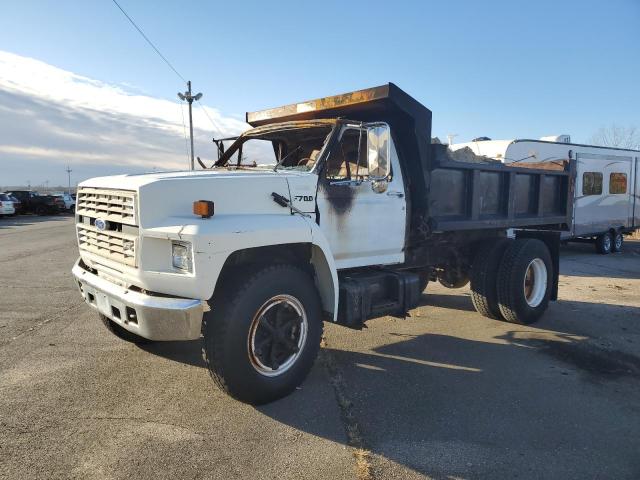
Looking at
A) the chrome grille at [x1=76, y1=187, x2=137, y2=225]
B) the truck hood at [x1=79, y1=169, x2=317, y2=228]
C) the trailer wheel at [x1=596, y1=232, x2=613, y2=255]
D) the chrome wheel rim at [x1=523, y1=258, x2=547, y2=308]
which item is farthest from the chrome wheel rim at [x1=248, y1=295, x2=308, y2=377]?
the trailer wheel at [x1=596, y1=232, x2=613, y2=255]

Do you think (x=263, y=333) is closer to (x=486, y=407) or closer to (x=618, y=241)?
(x=486, y=407)

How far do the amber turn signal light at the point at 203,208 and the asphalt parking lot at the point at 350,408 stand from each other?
152cm

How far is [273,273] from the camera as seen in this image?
3812mm

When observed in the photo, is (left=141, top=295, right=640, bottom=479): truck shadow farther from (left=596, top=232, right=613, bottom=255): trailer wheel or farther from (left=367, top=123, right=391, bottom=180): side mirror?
(left=596, top=232, right=613, bottom=255): trailer wheel

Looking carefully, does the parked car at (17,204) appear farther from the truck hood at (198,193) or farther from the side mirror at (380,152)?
the side mirror at (380,152)

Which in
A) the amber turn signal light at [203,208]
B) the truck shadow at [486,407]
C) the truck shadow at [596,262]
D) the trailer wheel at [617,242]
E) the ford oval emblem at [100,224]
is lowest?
the truck shadow at [596,262]

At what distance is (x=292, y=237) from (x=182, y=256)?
876mm

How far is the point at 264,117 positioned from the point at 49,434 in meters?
3.93

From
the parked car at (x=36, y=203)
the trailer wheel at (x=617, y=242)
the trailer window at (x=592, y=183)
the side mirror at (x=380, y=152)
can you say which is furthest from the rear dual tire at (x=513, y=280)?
the parked car at (x=36, y=203)

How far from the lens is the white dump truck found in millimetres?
3512

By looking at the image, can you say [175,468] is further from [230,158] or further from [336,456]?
[230,158]

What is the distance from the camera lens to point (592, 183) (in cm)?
1405

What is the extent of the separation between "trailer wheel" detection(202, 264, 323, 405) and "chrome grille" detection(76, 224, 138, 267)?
723 mm

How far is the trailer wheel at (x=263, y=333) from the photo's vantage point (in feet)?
11.8
